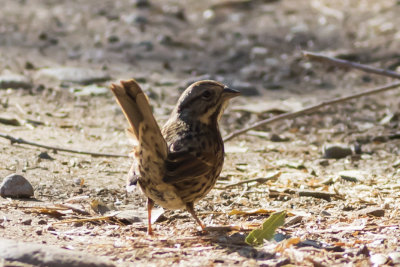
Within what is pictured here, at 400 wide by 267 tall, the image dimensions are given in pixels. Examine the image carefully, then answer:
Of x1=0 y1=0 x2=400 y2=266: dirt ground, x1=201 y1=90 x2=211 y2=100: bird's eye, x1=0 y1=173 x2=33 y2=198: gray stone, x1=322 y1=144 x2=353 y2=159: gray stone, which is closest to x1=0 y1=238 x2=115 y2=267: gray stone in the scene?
x1=0 y1=0 x2=400 y2=266: dirt ground

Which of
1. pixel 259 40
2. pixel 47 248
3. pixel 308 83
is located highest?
pixel 259 40

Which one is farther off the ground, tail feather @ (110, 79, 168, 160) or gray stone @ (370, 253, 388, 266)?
tail feather @ (110, 79, 168, 160)

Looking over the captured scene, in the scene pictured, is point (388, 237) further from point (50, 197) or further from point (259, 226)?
point (50, 197)

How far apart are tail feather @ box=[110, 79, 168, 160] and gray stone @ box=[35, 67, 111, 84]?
4249mm

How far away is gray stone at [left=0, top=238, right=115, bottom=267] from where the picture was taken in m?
3.16

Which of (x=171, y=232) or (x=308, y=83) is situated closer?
(x=171, y=232)

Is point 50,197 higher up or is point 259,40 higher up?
point 259,40

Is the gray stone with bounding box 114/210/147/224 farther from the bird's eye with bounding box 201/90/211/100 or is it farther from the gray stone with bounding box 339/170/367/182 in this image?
the gray stone with bounding box 339/170/367/182

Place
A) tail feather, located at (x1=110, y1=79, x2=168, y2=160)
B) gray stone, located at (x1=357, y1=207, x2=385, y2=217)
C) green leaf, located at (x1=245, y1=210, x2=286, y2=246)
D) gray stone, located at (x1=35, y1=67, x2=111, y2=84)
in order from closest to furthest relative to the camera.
A: tail feather, located at (x1=110, y1=79, x2=168, y2=160) → green leaf, located at (x1=245, y1=210, x2=286, y2=246) → gray stone, located at (x1=357, y1=207, x2=385, y2=217) → gray stone, located at (x1=35, y1=67, x2=111, y2=84)

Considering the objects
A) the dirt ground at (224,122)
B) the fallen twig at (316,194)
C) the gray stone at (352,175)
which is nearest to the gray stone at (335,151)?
the dirt ground at (224,122)

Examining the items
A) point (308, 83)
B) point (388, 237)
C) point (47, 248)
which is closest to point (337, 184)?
point (388, 237)

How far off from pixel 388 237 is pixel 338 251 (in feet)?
1.24

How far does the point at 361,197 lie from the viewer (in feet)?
15.5

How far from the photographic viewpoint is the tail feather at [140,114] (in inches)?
140
